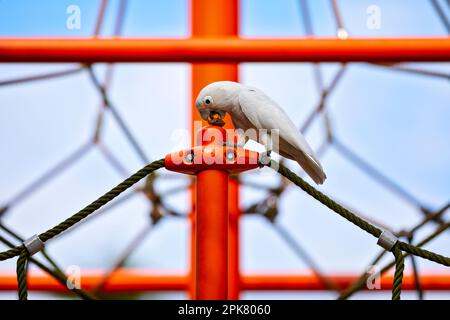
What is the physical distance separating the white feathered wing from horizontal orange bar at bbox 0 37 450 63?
68 millimetres

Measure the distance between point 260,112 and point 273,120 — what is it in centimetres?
2

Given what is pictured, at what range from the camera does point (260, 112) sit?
110 centimetres

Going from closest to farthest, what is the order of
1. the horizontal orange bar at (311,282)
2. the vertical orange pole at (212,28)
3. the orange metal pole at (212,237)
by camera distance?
the orange metal pole at (212,237)
the vertical orange pole at (212,28)
the horizontal orange bar at (311,282)

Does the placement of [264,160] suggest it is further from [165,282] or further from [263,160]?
[165,282]

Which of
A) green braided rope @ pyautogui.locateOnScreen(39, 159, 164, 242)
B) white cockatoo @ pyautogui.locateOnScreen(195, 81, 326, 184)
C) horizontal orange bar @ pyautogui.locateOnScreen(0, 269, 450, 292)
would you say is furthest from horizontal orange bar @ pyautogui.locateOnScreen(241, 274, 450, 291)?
green braided rope @ pyautogui.locateOnScreen(39, 159, 164, 242)

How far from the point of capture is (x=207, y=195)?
0.98m

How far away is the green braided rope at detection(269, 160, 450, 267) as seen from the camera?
3.25ft

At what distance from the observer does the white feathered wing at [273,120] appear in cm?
109

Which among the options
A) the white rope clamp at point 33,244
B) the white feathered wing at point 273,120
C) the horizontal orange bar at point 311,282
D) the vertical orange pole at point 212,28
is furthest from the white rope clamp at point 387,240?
the horizontal orange bar at point 311,282

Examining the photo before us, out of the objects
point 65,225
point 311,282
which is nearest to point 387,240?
point 65,225

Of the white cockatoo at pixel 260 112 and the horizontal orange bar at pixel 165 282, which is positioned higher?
the horizontal orange bar at pixel 165 282

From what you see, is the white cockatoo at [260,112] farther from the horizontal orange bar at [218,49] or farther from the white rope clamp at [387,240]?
Answer: the white rope clamp at [387,240]
